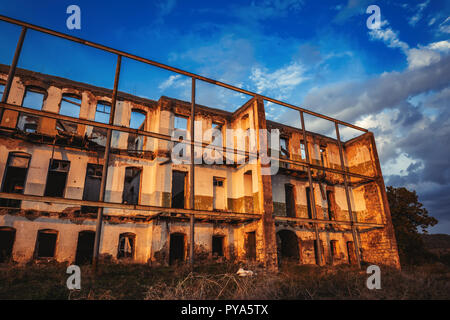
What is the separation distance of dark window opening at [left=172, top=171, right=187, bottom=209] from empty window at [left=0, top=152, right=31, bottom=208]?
25.7ft

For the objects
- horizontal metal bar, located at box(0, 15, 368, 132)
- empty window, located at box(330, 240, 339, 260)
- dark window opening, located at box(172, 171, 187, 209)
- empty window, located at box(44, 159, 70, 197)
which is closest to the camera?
horizontal metal bar, located at box(0, 15, 368, 132)

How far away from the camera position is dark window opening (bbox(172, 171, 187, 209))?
17.4 metres

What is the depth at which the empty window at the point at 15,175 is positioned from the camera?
1158 centimetres

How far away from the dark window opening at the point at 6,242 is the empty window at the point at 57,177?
6.82 ft

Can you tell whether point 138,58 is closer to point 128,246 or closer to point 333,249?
point 128,246

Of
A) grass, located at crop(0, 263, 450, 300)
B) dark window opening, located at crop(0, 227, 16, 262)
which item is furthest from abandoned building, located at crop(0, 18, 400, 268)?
grass, located at crop(0, 263, 450, 300)

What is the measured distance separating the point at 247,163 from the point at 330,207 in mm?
7046

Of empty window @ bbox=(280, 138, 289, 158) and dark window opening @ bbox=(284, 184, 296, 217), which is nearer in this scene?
dark window opening @ bbox=(284, 184, 296, 217)

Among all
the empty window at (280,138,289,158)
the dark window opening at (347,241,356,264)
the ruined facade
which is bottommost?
the dark window opening at (347,241,356,264)

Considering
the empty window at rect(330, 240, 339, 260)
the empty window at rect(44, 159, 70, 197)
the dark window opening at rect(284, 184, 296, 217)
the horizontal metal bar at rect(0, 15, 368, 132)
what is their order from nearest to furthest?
the horizontal metal bar at rect(0, 15, 368, 132)
the empty window at rect(44, 159, 70, 197)
the dark window opening at rect(284, 184, 296, 217)
the empty window at rect(330, 240, 339, 260)

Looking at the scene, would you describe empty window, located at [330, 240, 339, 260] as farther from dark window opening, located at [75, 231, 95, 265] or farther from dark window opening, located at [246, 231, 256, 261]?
dark window opening, located at [75, 231, 95, 265]
